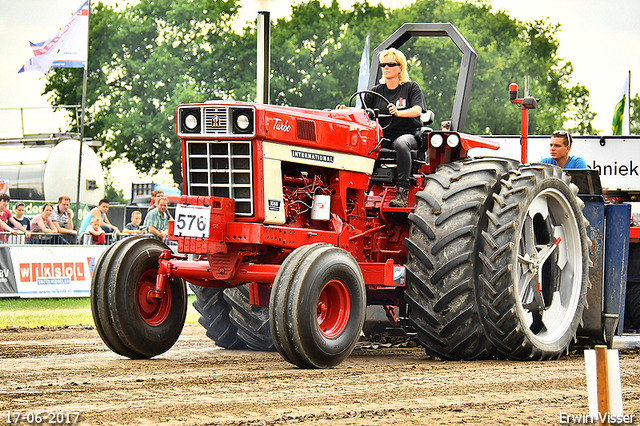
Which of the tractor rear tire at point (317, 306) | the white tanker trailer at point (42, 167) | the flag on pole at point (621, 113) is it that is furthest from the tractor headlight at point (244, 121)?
the flag on pole at point (621, 113)

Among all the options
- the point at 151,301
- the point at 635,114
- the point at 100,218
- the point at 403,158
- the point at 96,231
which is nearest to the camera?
the point at 151,301

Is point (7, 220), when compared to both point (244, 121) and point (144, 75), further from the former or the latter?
point (144, 75)

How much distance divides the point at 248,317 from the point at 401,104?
232 centimetres

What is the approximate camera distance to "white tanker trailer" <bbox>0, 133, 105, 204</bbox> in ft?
82.4

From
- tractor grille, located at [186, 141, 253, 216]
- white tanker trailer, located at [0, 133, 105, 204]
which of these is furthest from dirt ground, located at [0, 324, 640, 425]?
white tanker trailer, located at [0, 133, 105, 204]

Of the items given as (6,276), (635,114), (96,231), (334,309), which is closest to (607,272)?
(334,309)

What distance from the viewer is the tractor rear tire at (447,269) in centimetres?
707

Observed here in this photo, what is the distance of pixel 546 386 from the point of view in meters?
5.89

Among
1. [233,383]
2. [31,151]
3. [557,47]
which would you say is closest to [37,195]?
[31,151]

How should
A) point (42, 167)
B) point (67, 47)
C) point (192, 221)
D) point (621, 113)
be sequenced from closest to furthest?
point (192, 221)
point (67, 47)
point (621, 113)
point (42, 167)

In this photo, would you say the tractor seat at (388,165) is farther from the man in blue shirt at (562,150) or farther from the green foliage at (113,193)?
the green foliage at (113,193)

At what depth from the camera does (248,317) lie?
808 centimetres

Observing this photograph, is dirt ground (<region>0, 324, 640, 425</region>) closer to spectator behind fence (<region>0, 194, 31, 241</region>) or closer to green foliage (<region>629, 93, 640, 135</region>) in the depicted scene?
spectator behind fence (<region>0, 194, 31, 241</region>)

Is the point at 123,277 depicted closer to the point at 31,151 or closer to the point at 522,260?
the point at 522,260
